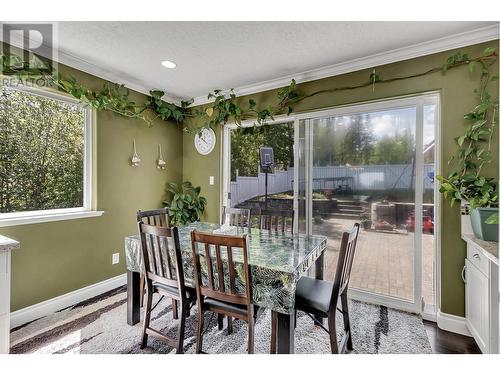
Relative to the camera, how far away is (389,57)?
236cm

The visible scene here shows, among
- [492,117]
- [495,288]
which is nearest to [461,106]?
[492,117]

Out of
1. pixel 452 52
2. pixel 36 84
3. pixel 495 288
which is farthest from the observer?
pixel 36 84

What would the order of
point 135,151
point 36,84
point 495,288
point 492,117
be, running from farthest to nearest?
point 135,151 → point 36,84 → point 492,117 → point 495,288

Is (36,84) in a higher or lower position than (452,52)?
lower

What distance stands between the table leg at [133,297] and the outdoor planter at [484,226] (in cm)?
269

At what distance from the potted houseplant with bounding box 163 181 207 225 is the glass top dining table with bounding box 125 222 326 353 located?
0.94 metres

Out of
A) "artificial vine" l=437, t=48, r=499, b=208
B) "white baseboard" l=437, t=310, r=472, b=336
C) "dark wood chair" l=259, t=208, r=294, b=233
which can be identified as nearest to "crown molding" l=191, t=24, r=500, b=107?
"artificial vine" l=437, t=48, r=499, b=208

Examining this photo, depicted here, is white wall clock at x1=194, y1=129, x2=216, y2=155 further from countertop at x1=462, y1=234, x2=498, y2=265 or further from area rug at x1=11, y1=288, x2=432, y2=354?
countertop at x1=462, y1=234, x2=498, y2=265

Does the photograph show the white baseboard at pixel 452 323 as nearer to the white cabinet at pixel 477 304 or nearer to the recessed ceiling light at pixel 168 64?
the white cabinet at pixel 477 304

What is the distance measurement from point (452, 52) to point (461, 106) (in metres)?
0.48

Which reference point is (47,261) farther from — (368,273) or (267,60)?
(368,273)

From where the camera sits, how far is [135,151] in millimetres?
3162

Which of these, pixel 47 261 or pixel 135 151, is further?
pixel 135 151

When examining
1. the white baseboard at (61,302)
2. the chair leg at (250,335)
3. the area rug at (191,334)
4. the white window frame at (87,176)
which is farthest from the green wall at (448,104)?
the white baseboard at (61,302)
